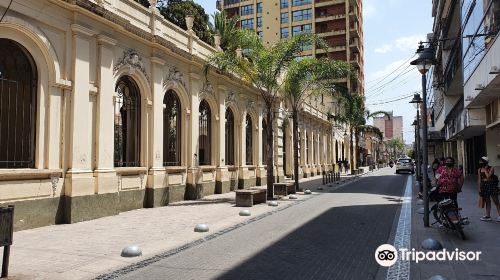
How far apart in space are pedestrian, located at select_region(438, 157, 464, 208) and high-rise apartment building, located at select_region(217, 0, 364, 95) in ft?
190

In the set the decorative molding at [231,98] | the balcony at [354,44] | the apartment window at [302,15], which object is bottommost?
the decorative molding at [231,98]

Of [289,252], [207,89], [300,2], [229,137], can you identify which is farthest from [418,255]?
[300,2]

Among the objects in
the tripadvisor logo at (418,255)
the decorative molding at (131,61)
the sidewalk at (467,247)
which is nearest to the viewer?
the sidewalk at (467,247)

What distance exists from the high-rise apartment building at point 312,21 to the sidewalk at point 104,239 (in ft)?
186

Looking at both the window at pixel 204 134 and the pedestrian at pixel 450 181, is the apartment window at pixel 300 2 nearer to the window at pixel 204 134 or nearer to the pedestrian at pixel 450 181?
the window at pixel 204 134

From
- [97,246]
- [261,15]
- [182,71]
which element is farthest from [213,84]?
[261,15]

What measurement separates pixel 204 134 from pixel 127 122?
18.2 feet

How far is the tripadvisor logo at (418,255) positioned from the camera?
23.2 ft

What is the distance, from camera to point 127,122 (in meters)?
15.0

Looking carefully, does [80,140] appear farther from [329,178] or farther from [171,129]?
[329,178]

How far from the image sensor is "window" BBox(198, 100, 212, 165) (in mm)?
19797

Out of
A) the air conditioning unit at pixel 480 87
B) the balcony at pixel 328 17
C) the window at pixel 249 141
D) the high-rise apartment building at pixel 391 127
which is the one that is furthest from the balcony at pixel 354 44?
the high-rise apartment building at pixel 391 127

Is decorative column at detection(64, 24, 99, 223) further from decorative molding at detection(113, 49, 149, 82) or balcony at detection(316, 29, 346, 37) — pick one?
balcony at detection(316, 29, 346, 37)

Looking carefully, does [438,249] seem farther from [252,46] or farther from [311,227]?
[252,46]
